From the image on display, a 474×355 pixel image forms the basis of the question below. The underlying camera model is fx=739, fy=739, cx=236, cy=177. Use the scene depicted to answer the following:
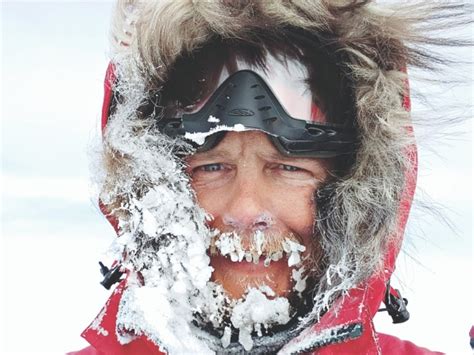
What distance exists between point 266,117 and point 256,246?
13.6 inches

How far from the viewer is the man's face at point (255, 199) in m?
1.98

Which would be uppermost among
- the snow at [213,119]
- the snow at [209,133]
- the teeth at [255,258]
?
the snow at [213,119]

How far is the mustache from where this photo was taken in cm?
198

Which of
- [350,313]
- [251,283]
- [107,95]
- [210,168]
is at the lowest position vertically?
[350,313]

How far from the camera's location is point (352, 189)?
2020 mm

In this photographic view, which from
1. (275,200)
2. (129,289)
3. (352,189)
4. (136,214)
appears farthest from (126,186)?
(352,189)

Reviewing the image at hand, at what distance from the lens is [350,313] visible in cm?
192

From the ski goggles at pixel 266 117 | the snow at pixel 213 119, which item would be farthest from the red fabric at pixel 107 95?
the snow at pixel 213 119

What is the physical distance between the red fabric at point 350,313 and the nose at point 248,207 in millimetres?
301

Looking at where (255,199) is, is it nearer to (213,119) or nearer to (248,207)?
(248,207)

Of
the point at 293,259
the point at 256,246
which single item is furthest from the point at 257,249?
the point at 293,259

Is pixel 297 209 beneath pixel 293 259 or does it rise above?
above

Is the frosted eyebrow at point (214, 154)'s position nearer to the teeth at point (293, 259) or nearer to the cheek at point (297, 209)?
the cheek at point (297, 209)

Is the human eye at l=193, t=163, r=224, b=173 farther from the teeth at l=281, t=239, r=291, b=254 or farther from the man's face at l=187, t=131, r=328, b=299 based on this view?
the teeth at l=281, t=239, r=291, b=254
